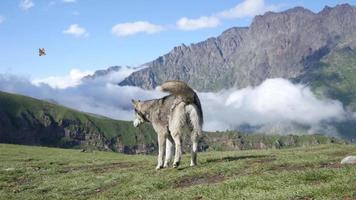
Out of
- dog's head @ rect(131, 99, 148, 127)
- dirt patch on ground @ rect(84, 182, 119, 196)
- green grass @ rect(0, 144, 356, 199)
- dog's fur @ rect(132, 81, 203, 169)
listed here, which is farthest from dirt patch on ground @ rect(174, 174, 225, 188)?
dog's head @ rect(131, 99, 148, 127)

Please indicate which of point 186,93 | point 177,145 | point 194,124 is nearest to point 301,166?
point 194,124

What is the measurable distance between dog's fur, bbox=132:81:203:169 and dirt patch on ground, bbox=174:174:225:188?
114 inches

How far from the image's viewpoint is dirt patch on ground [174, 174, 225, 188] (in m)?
27.6

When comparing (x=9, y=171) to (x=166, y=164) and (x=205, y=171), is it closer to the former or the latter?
(x=166, y=164)

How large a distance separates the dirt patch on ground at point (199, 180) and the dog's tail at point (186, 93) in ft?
11.8

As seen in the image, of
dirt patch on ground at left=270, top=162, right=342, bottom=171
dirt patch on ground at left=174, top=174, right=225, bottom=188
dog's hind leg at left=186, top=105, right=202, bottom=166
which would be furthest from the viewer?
dog's hind leg at left=186, top=105, right=202, bottom=166

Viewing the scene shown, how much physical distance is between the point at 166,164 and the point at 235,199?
1328 centimetres

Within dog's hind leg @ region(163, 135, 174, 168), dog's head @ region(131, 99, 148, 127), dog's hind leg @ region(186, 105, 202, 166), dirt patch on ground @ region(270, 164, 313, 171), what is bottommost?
dirt patch on ground @ region(270, 164, 313, 171)

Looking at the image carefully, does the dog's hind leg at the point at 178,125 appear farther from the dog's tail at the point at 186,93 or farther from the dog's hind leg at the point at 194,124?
the dog's tail at the point at 186,93

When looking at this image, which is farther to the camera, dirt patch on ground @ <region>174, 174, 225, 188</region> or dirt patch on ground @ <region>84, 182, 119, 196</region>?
dirt patch on ground @ <region>84, 182, 119, 196</region>

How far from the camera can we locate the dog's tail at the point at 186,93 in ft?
101

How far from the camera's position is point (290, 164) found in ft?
101

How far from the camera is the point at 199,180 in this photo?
28.4 meters

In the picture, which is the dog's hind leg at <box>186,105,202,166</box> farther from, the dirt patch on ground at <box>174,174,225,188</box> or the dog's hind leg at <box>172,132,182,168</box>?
the dirt patch on ground at <box>174,174,225,188</box>
